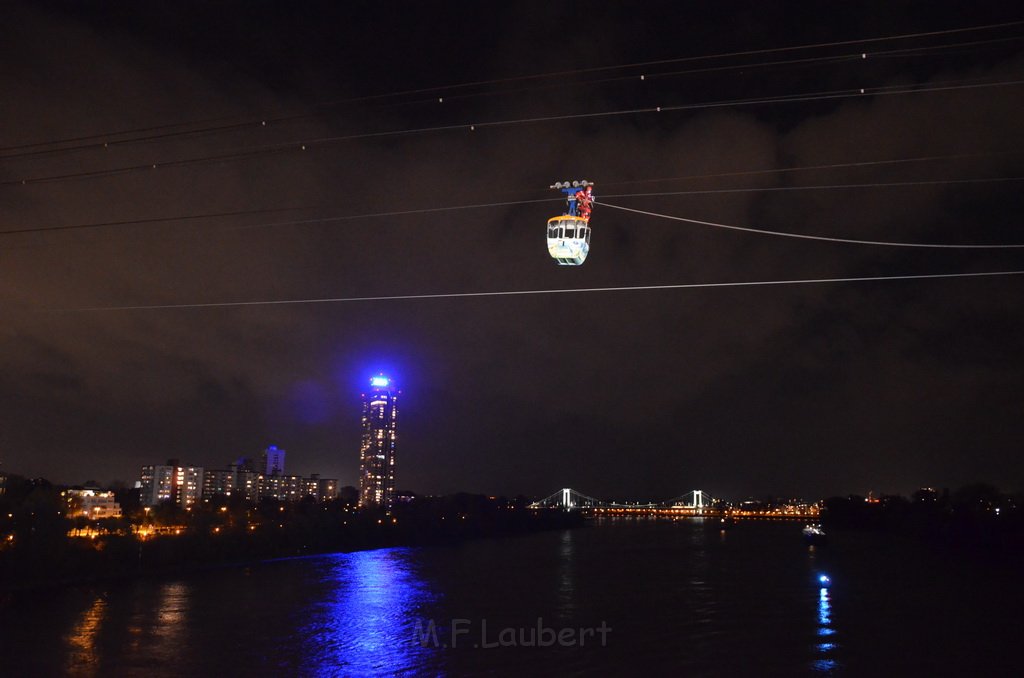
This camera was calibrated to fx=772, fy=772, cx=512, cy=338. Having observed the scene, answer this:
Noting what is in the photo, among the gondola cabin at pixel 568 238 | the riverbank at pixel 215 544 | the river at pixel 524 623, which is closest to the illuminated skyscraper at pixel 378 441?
the riverbank at pixel 215 544

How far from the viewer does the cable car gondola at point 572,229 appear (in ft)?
27.0

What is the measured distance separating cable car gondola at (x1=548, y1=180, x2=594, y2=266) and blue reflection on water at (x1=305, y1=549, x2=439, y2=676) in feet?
35.3

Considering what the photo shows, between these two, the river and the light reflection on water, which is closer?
the light reflection on water

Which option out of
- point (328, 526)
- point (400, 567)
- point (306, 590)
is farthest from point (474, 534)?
point (306, 590)

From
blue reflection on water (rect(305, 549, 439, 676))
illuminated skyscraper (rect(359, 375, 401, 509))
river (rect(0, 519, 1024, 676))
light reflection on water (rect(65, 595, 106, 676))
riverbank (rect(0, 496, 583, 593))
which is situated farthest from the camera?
illuminated skyscraper (rect(359, 375, 401, 509))

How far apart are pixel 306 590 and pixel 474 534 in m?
42.0

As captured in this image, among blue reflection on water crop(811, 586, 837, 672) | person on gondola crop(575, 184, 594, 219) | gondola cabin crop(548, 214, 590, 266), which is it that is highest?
person on gondola crop(575, 184, 594, 219)

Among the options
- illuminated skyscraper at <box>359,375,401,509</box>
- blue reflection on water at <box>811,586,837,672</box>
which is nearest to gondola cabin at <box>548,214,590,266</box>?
blue reflection on water at <box>811,586,837,672</box>

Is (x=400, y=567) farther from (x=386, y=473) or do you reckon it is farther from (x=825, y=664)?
(x=386, y=473)

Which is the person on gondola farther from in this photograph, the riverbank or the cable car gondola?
the riverbank

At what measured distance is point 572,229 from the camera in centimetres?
838

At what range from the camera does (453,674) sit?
15242 mm

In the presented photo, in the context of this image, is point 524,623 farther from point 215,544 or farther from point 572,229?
point 215,544

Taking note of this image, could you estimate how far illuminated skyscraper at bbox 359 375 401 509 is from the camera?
12256 centimetres
